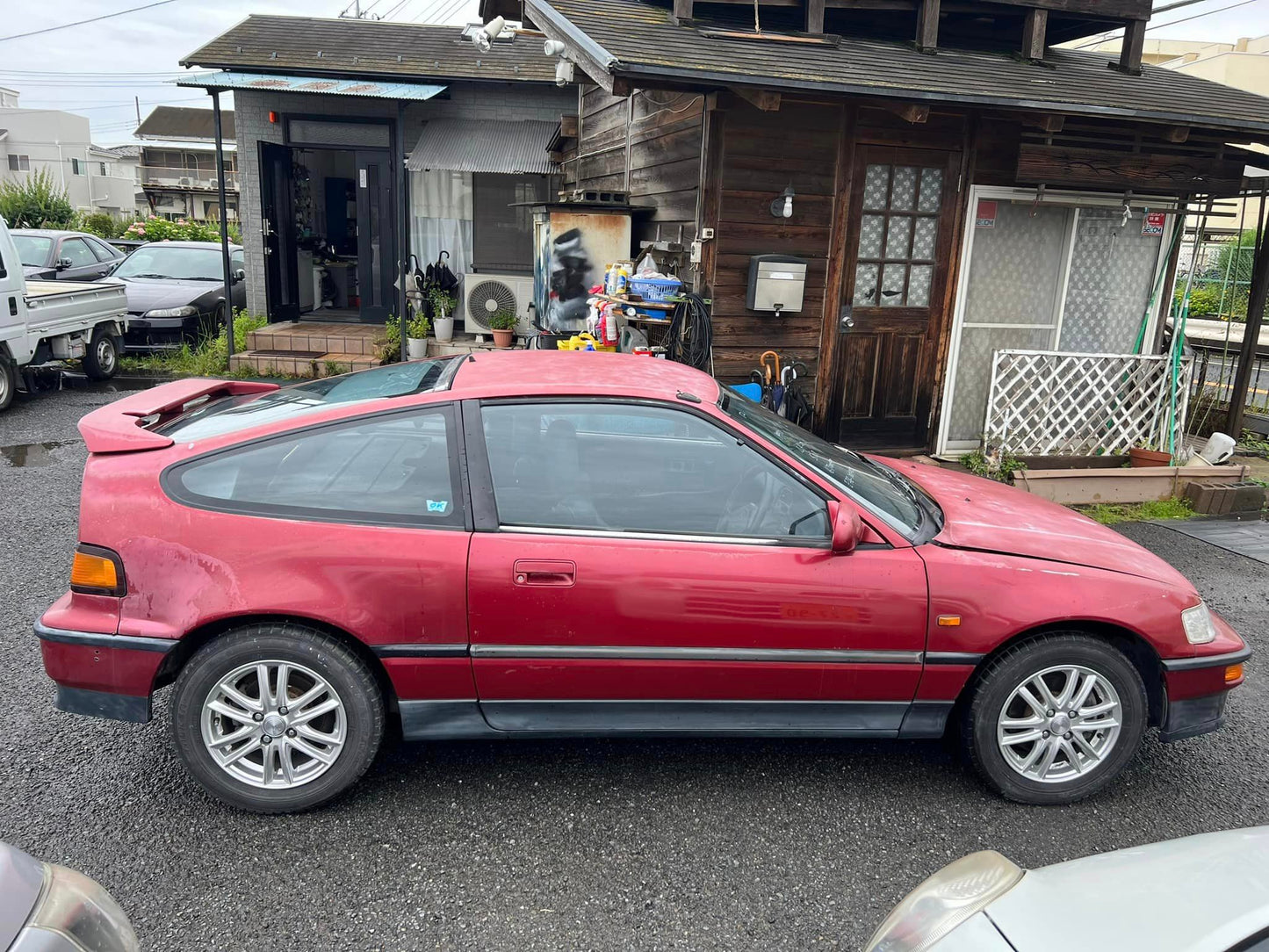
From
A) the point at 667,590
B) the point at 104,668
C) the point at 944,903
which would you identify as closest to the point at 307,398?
the point at 104,668

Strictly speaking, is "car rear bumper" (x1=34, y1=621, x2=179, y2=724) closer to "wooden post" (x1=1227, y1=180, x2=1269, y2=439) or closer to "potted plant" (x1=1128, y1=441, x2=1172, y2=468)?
"potted plant" (x1=1128, y1=441, x2=1172, y2=468)

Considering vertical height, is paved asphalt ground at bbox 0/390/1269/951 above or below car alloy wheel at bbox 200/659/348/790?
below

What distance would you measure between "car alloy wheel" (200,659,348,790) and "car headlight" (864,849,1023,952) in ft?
6.08

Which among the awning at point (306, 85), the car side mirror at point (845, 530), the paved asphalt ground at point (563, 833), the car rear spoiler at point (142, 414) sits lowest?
the paved asphalt ground at point (563, 833)

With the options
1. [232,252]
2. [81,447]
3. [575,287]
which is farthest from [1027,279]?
[232,252]

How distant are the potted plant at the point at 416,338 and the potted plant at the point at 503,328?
0.87 meters

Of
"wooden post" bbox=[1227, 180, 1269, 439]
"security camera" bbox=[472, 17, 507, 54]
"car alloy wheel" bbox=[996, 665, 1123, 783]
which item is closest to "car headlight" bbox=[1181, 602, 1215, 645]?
"car alloy wheel" bbox=[996, 665, 1123, 783]

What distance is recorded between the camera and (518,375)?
10.8 ft

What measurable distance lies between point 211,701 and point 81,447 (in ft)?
20.6

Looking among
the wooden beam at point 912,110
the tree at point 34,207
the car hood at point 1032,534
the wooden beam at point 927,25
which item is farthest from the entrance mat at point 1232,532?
the tree at point 34,207

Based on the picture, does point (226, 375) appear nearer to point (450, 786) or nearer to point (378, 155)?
point (378, 155)

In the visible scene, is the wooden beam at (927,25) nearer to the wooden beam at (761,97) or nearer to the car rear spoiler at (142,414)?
the wooden beam at (761,97)

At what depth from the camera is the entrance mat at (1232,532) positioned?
634 centimetres

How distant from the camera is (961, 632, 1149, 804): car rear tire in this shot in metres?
3.11
